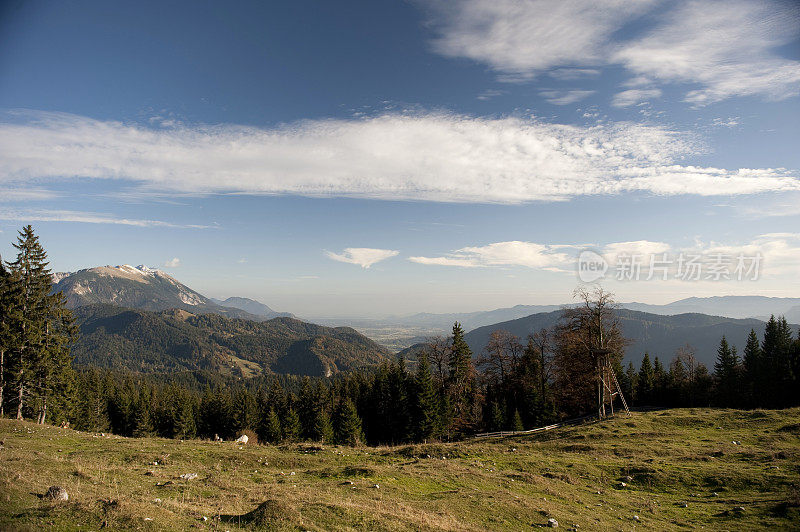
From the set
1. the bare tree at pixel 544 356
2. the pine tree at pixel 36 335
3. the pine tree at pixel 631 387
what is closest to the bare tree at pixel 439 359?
the bare tree at pixel 544 356

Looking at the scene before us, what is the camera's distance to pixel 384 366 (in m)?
57.8

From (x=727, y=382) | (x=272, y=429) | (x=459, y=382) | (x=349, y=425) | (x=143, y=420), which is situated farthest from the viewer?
(x=143, y=420)

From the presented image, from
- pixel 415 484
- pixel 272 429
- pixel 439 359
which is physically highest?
pixel 415 484

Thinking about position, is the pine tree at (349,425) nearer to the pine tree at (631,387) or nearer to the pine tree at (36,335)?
the pine tree at (36,335)

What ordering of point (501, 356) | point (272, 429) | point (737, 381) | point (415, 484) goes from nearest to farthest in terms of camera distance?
point (415, 484)
point (501, 356)
point (737, 381)
point (272, 429)

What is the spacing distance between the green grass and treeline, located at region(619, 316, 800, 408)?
32356 mm

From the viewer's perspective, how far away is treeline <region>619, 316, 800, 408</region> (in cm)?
4834

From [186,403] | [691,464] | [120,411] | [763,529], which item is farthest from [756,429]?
[120,411]

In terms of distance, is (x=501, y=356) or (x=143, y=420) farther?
(x=143, y=420)

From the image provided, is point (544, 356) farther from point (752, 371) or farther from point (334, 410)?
point (334, 410)

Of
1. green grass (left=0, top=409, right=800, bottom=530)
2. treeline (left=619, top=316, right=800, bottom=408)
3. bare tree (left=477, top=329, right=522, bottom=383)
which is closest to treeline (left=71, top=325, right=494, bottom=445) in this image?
bare tree (left=477, top=329, right=522, bottom=383)

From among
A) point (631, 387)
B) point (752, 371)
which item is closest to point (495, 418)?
point (631, 387)

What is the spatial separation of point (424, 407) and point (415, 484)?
30050 mm

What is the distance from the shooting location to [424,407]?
4488 cm
